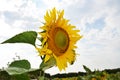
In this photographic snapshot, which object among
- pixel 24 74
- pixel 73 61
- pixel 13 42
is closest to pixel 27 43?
pixel 13 42

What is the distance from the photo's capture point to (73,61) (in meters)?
1.70

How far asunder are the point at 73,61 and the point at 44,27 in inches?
9.5

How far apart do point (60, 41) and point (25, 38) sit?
207 millimetres

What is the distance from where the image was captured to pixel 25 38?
142cm

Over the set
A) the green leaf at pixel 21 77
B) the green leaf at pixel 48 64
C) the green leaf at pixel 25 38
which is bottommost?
the green leaf at pixel 21 77

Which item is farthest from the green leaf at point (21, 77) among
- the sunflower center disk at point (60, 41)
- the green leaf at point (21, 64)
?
the sunflower center disk at point (60, 41)

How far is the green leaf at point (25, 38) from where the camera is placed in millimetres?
1403

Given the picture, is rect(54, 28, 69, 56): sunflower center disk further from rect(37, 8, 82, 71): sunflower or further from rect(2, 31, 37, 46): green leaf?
rect(2, 31, 37, 46): green leaf

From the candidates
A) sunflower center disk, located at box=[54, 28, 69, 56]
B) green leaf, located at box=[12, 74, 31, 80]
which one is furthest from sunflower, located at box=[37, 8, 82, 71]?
green leaf, located at box=[12, 74, 31, 80]

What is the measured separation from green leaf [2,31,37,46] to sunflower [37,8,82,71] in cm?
7

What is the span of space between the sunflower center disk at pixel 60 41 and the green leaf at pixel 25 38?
127 mm

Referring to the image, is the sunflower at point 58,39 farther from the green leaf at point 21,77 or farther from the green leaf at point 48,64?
the green leaf at point 21,77

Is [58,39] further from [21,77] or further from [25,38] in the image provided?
[21,77]

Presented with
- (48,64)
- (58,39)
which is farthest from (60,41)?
(48,64)
